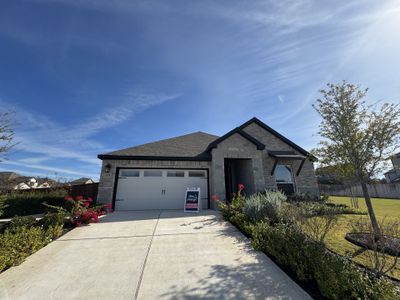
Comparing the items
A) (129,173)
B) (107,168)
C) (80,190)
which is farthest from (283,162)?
(80,190)

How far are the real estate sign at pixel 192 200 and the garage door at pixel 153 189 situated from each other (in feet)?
2.69

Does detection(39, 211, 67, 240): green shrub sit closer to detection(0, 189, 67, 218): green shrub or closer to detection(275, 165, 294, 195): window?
detection(0, 189, 67, 218): green shrub

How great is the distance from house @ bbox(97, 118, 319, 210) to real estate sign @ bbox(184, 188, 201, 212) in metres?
0.84

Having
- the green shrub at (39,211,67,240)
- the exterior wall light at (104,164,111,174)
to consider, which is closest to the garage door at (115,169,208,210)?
the exterior wall light at (104,164,111,174)

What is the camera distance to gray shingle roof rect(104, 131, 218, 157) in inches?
451

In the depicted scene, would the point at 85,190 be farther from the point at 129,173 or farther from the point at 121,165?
the point at 129,173

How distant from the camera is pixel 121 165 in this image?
10945mm

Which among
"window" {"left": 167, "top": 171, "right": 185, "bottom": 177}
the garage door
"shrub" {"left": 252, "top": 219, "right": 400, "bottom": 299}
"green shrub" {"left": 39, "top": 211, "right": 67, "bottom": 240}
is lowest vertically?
"shrub" {"left": 252, "top": 219, "right": 400, "bottom": 299}

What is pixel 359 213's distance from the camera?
946cm

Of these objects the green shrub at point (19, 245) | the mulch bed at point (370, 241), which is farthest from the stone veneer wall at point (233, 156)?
the green shrub at point (19, 245)

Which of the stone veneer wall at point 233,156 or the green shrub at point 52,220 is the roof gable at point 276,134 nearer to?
the stone veneer wall at point 233,156

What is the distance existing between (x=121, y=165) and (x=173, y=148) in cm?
348

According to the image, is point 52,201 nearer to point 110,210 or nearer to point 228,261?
point 110,210

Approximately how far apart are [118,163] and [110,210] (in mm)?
2636
